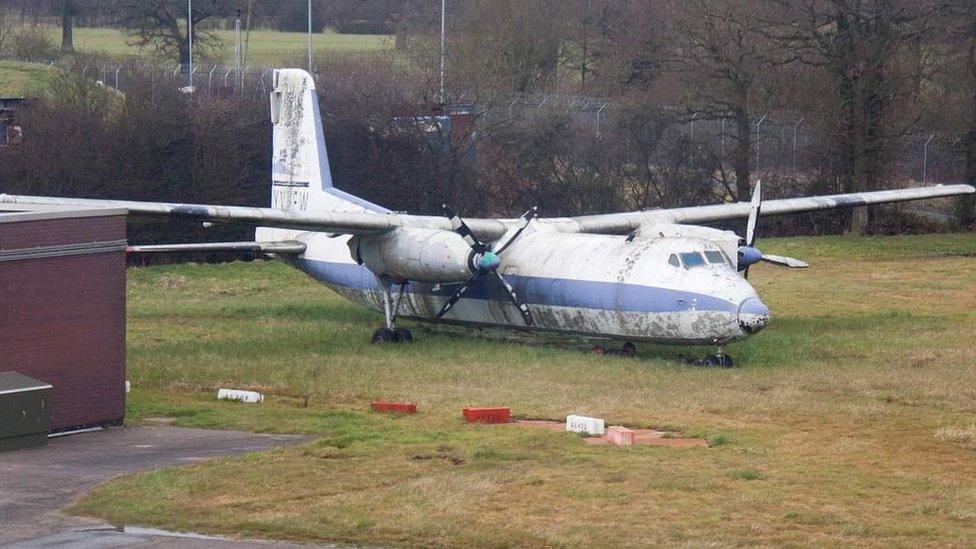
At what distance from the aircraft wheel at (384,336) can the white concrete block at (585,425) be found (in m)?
10.1

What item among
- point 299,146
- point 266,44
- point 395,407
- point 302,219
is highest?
point 266,44

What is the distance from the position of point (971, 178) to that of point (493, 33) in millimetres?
22209

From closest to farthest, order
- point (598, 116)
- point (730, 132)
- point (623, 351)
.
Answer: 1. point (623, 351)
2. point (598, 116)
3. point (730, 132)

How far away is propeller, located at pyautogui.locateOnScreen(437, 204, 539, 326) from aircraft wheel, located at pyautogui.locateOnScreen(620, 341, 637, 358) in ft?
6.50

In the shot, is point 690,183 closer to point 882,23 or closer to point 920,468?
point 882,23

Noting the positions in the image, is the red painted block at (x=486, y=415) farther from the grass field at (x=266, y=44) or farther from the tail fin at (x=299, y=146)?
the grass field at (x=266, y=44)

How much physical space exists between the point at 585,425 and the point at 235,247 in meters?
12.5

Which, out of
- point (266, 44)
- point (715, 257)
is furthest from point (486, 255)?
point (266, 44)

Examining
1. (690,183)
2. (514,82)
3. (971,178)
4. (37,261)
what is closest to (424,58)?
(514,82)

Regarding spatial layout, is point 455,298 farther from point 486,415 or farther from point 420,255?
point 486,415

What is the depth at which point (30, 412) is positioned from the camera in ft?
57.5

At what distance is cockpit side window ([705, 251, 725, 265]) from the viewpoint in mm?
25438

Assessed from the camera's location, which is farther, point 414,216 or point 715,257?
point 414,216

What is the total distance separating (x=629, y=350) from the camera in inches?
1057
